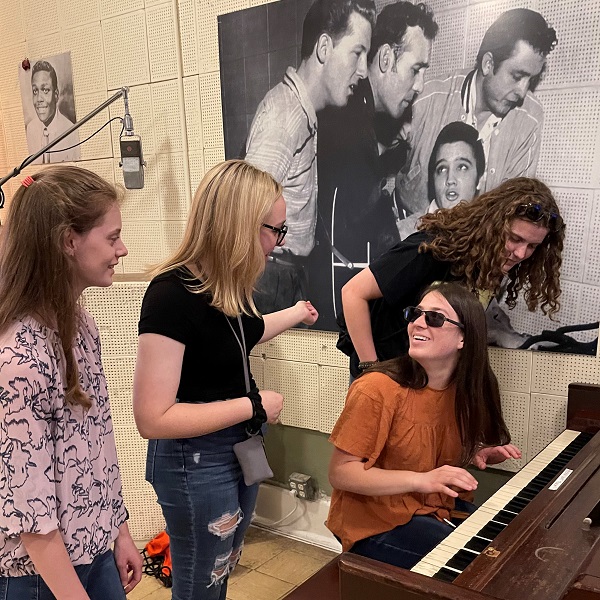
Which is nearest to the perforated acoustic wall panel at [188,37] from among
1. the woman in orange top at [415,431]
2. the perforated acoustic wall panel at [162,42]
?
the perforated acoustic wall panel at [162,42]

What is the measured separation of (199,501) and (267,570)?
4.76ft

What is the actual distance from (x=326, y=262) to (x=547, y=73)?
45.3 inches

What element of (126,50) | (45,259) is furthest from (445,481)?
(126,50)

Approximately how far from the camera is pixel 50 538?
1.04 meters

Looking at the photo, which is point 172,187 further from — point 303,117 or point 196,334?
point 196,334

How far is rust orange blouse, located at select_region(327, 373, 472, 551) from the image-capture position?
1.60 meters

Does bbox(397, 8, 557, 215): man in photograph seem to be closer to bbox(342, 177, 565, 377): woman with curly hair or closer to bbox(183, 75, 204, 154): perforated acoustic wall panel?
bbox(342, 177, 565, 377): woman with curly hair

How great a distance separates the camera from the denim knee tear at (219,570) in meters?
1.57

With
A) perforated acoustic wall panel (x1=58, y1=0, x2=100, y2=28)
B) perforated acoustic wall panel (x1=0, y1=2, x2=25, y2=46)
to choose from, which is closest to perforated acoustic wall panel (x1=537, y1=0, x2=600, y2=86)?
perforated acoustic wall panel (x1=58, y1=0, x2=100, y2=28)

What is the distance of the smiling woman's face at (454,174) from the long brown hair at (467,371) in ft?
2.06

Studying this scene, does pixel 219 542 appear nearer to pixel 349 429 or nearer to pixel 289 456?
pixel 349 429

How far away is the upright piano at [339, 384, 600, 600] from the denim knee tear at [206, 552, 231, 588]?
61 centimetres

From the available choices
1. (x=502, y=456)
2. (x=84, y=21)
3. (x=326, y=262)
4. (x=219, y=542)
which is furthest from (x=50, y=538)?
(x=84, y=21)

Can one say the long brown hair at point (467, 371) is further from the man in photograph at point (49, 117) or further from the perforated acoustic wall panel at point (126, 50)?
the man in photograph at point (49, 117)
